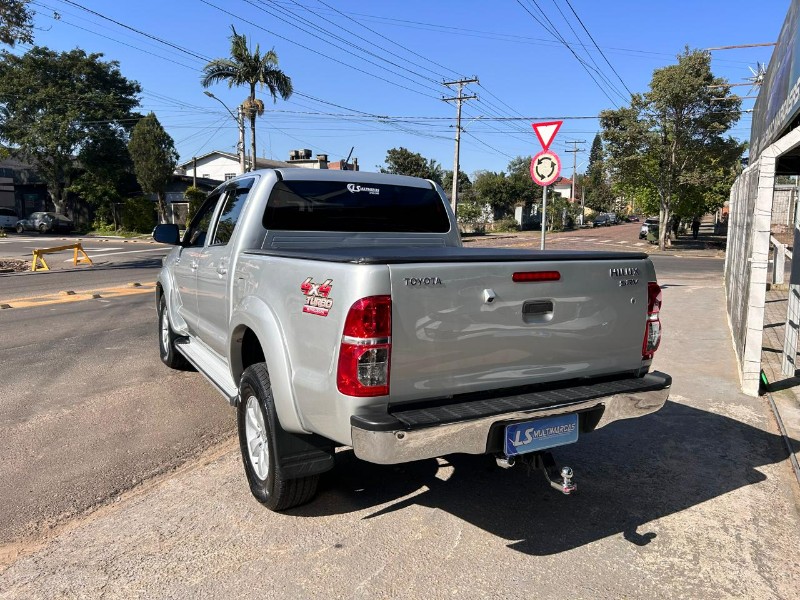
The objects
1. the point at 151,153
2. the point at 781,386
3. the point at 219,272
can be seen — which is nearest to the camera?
the point at 219,272

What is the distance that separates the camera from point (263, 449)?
357cm

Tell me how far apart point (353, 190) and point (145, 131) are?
133 ft

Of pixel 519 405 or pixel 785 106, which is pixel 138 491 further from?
pixel 785 106

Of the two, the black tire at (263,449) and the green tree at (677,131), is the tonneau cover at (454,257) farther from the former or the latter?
the green tree at (677,131)

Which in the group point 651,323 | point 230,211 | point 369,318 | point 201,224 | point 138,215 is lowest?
point 651,323

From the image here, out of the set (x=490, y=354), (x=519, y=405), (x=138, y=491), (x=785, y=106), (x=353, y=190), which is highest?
(x=785, y=106)

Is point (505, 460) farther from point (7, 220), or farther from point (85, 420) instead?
point (7, 220)

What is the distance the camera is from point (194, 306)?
528 centimetres

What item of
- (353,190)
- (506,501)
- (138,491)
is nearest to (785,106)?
(353,190)

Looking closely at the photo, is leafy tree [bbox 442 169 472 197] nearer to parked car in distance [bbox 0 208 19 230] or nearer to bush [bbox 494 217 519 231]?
bush [bbox 494 217 519 231]

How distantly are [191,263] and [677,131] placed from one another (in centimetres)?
2945

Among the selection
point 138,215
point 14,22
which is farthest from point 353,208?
point 138,215

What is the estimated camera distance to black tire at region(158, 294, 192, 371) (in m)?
6.46

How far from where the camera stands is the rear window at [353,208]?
4391mm
